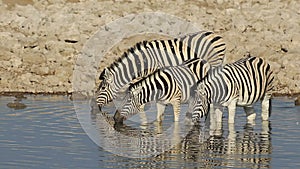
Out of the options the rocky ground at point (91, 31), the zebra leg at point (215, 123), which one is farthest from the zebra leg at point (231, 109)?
the rocky ground at point (91, 31)

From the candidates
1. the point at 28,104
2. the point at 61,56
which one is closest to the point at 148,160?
the point at 28,104

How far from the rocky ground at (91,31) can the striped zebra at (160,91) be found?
767 centimetres

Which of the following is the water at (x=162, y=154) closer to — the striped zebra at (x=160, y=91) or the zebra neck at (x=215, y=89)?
the zebra neck at (x=215, y=89)

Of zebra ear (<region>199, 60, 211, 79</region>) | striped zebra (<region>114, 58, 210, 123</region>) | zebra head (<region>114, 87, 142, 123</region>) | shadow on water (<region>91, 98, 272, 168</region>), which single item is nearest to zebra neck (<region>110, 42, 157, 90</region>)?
striped zebra (<region>114, 58, 210, 123</region>)

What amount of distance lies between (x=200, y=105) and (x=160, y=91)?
43.6 inches

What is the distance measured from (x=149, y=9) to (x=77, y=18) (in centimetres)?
332

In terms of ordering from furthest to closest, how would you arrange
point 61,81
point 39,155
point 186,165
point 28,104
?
point 61,81, point 28,104, point 39,155, point 186,165

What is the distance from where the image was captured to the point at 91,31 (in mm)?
31297

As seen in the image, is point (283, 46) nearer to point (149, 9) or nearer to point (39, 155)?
point (149, 9)

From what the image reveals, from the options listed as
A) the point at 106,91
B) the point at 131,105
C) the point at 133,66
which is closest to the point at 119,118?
the point at 131,105

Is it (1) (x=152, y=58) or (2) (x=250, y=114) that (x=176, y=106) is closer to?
(2) (x=250, y=114)

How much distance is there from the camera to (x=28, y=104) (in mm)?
23250

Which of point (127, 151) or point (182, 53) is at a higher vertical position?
point (182, 53)

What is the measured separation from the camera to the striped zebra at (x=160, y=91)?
61.5 ft
